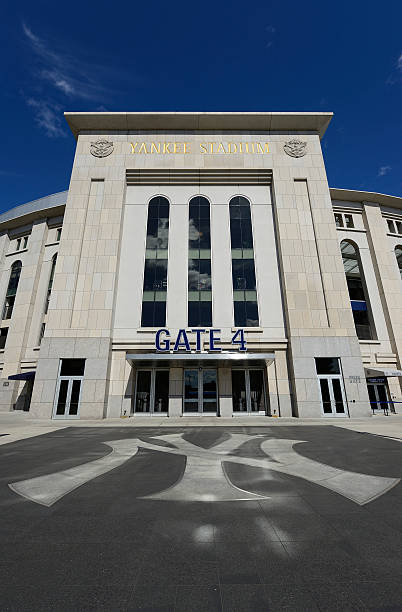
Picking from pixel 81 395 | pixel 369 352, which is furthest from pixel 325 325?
pixel 81 395

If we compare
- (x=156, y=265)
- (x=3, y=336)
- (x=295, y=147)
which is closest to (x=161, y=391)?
(x=156, y=265)

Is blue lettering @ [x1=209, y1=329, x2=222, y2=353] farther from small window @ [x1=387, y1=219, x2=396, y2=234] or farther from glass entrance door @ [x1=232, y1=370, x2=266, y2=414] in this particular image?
small window @ [x1=387, y1=219, x2=396, y2=234]

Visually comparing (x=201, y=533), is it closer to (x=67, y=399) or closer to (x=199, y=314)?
(x=199, y=314)

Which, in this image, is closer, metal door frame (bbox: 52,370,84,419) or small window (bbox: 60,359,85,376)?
metal door frame (bbox: 52,370,84,419)

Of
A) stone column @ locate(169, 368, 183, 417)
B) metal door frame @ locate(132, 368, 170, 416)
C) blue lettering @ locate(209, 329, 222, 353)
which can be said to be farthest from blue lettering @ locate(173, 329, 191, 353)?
metal door frame @ locate(132, 368, 170, 416)

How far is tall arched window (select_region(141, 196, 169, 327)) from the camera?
22594 mm

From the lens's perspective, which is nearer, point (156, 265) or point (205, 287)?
point (205, 287)

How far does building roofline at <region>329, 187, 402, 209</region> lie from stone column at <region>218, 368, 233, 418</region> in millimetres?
23706

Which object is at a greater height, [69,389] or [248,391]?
[69,389]

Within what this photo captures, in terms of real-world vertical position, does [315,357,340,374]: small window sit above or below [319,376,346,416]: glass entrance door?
above

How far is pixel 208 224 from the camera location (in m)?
25.4

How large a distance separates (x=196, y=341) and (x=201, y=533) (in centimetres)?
1734

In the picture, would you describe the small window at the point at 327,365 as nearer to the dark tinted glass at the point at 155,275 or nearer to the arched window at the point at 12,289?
the dark tinted glass at the point at 155,275

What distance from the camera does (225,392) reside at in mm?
21062
